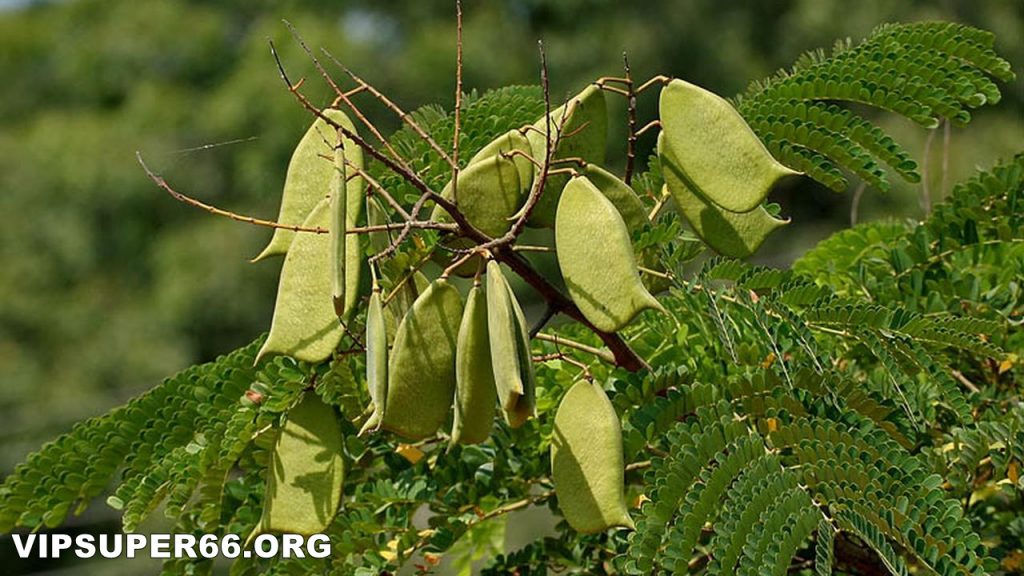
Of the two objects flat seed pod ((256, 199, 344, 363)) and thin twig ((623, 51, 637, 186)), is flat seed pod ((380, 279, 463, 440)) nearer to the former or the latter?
flat seed pod ((256, 199, 344, 363))

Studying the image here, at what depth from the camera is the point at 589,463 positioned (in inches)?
35.2

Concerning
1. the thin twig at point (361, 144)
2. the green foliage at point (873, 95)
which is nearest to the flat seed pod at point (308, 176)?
the thin twig at point (361, 144)

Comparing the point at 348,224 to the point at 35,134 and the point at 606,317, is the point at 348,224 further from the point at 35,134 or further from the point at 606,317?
the point at 35,134

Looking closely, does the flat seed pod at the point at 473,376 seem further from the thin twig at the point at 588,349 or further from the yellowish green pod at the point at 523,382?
the thin twig at the point at 588,349

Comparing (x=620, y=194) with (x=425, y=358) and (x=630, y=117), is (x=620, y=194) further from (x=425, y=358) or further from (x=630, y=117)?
(x=425, y=358)

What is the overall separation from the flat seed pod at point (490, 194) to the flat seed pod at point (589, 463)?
0.12 m

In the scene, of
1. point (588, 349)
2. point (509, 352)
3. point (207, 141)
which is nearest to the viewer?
point (509, 352)

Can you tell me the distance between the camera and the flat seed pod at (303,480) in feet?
3.18

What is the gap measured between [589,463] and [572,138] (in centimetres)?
22

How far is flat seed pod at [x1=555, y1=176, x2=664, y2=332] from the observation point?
86 cm

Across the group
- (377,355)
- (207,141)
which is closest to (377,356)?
(377,355)

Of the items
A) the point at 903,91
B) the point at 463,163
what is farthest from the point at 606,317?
the point at 903,91

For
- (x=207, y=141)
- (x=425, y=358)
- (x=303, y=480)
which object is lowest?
(x=207, y=141)

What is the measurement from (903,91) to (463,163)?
0.35 metres
